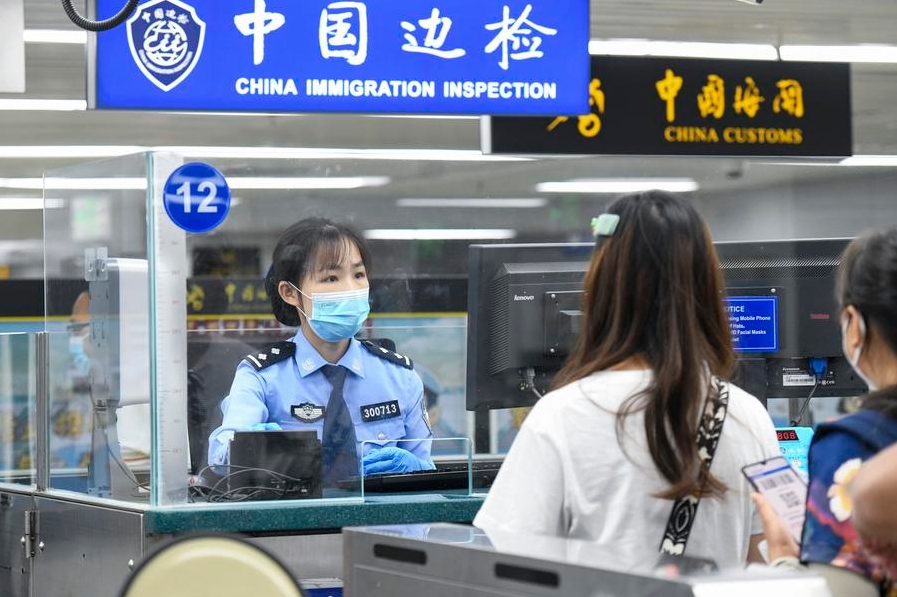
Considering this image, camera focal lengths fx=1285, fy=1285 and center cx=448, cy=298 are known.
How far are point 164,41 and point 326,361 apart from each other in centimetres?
107

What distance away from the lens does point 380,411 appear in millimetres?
3801

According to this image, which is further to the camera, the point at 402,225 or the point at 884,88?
the point at 884,88

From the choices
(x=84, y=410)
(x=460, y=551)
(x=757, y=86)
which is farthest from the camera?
(x=757, y=86)

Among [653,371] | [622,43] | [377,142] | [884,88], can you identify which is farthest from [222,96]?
[884,88]

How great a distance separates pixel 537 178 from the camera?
10.0 m

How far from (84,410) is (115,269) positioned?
49 cm

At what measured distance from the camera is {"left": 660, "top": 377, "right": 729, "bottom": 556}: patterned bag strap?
5.80ft

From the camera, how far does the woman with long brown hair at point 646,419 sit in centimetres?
174

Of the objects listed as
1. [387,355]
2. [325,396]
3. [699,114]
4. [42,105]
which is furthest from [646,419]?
[42,105]

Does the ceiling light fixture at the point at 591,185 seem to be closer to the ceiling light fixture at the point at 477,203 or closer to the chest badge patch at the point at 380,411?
the ceiling light fixture at the point at 477,203

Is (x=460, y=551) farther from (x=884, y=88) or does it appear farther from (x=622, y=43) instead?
(x=884, y=88)

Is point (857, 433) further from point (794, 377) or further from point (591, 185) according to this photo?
point (591, 185)

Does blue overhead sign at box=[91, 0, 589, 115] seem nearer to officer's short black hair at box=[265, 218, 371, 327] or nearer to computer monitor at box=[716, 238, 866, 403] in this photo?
officer's short black hair at box=[265, 218, 371, 327]

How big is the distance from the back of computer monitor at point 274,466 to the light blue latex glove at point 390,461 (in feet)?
0.78
